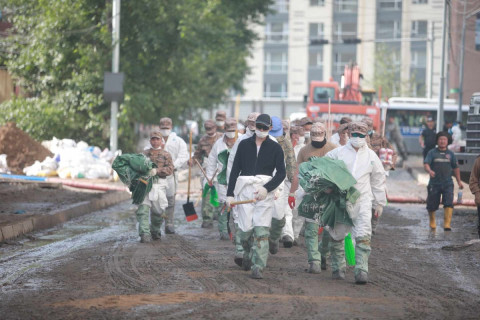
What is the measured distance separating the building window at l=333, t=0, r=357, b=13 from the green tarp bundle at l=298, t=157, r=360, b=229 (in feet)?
241

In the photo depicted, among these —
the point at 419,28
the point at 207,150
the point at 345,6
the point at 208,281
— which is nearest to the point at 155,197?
the point at 207,150

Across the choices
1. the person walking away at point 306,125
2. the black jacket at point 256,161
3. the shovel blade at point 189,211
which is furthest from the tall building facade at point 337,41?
the black jacket at point 256,161

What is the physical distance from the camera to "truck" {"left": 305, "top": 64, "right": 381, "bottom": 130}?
3672 cm

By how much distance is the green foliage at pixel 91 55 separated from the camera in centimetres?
3172

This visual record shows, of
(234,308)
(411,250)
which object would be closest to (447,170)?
(411,250)

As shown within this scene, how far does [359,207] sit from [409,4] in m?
72.7

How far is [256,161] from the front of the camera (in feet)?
35.6

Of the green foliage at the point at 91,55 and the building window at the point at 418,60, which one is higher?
the building window at the point at 418,60

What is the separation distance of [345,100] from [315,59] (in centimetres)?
4743

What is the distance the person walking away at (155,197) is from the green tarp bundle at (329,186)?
3.69 m

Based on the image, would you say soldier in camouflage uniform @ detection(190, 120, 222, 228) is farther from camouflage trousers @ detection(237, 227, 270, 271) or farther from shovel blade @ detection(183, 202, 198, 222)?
camouflage trousers @ detection(237, 227, 270, 271)

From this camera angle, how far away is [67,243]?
46.2 feet

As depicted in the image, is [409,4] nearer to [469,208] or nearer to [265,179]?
[469,208]

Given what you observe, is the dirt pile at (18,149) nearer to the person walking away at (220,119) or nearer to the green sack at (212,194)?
the person walking away at (220,119)
